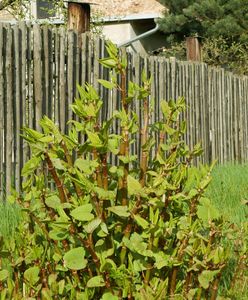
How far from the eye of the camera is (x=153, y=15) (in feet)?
69.9

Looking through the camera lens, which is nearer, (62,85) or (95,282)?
(95,282)

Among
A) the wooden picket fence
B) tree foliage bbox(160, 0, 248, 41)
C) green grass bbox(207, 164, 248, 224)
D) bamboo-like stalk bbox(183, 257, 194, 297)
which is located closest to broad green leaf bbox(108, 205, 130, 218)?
bamboo-like stalk bbox(183, 257, 194, 297)

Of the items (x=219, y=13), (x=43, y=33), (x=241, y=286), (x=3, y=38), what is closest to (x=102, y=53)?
(x=43, y=33)

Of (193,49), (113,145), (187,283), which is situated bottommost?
(187,283)

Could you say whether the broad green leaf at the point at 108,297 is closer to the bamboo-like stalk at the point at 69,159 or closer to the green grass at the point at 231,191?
the bamboo-like stalk at the point at 69,159

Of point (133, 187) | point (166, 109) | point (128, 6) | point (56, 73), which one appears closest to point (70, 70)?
point (56, 73)

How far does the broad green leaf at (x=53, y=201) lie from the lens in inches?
91.6

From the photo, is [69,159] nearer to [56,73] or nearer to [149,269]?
[149,269]

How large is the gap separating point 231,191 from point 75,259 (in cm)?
460

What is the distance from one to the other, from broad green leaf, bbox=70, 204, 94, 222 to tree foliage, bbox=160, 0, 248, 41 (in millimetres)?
17125

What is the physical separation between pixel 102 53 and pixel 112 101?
1.60 feet

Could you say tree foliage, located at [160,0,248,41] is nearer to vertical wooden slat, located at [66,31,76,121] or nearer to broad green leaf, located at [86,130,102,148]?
vertical wooden slat, located at [66,31,76,121]

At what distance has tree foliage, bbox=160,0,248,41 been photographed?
752 inches

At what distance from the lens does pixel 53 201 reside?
2.34 m
